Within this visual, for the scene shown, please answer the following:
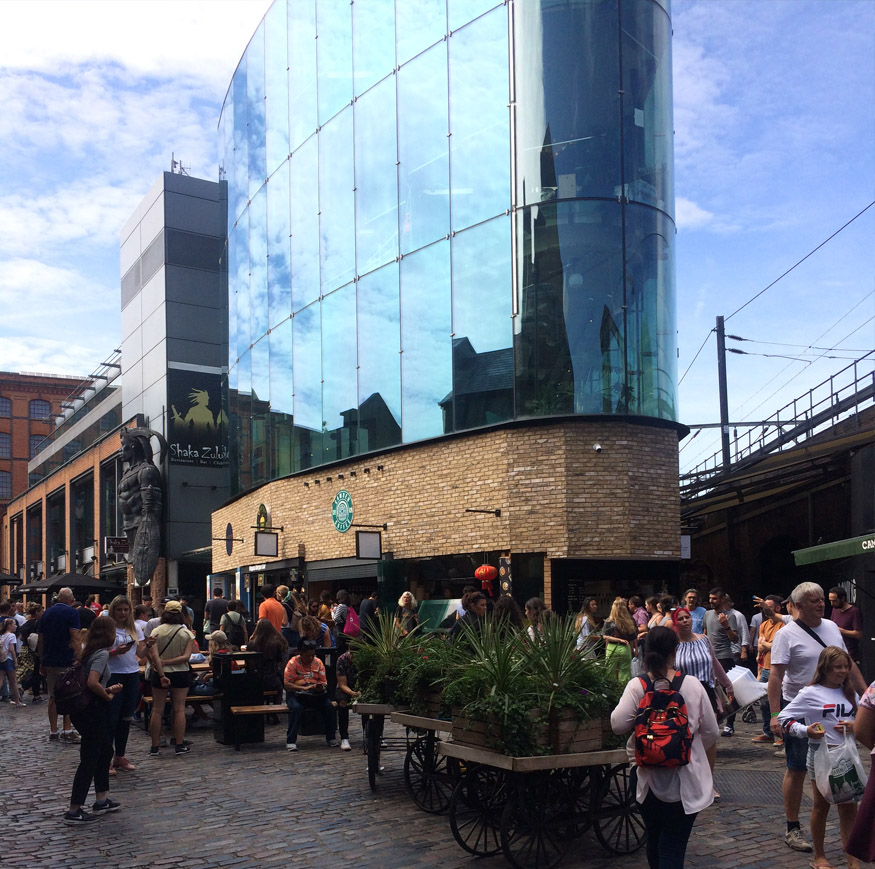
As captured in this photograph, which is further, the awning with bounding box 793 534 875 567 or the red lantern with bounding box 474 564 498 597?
the red lantern with bounding box 474 564 498 597

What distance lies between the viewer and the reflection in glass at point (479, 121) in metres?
19.6

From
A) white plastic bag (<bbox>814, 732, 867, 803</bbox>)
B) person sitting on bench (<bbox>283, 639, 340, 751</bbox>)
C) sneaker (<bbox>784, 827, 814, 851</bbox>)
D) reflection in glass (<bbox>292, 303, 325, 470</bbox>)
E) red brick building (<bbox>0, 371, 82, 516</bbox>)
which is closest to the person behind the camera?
white plastic bag (<bbox>814, 732, 867, 803</bbox>)

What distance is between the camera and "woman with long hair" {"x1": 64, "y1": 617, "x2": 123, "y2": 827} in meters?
8.48

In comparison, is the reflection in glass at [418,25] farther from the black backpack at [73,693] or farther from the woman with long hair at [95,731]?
the black backpack at [73,693]

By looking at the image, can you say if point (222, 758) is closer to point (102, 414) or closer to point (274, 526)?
point (274, 526)

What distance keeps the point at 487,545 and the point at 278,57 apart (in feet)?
55.9

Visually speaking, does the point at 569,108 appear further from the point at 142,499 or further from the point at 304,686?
the point at 142,499

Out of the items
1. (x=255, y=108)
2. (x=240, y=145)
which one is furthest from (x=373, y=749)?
(x=240, y=145)

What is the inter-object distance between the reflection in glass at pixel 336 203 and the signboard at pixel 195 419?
592 inches

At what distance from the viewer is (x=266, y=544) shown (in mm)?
26609

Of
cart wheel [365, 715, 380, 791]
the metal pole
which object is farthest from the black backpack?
the metal pole

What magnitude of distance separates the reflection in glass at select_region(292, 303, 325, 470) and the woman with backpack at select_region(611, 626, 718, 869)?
20.2 metres

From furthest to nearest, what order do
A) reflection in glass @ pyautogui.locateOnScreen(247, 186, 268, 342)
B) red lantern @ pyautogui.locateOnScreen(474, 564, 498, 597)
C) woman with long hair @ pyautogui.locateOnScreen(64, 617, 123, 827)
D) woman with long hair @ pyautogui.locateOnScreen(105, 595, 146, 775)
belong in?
1. reflection in glass @ pyautogui.locateOnScreen(247, 186, 268, 342)
2. red lantern @ pyautogui.locateOnScreen(474, 564, 498, 597)
3. woman with long hair @ pyautogui.locateOnScreen(105, 595, 146, 775)
4. woman with long hair @ pyautogui.locateOnScreen(64, 617, 123, 827)

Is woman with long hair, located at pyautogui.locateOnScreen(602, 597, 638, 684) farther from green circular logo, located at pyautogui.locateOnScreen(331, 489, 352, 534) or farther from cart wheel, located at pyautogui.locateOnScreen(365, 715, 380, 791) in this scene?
green circular logo, located at pyautogui.locateOnScreen(331, 489, 352, 534)
